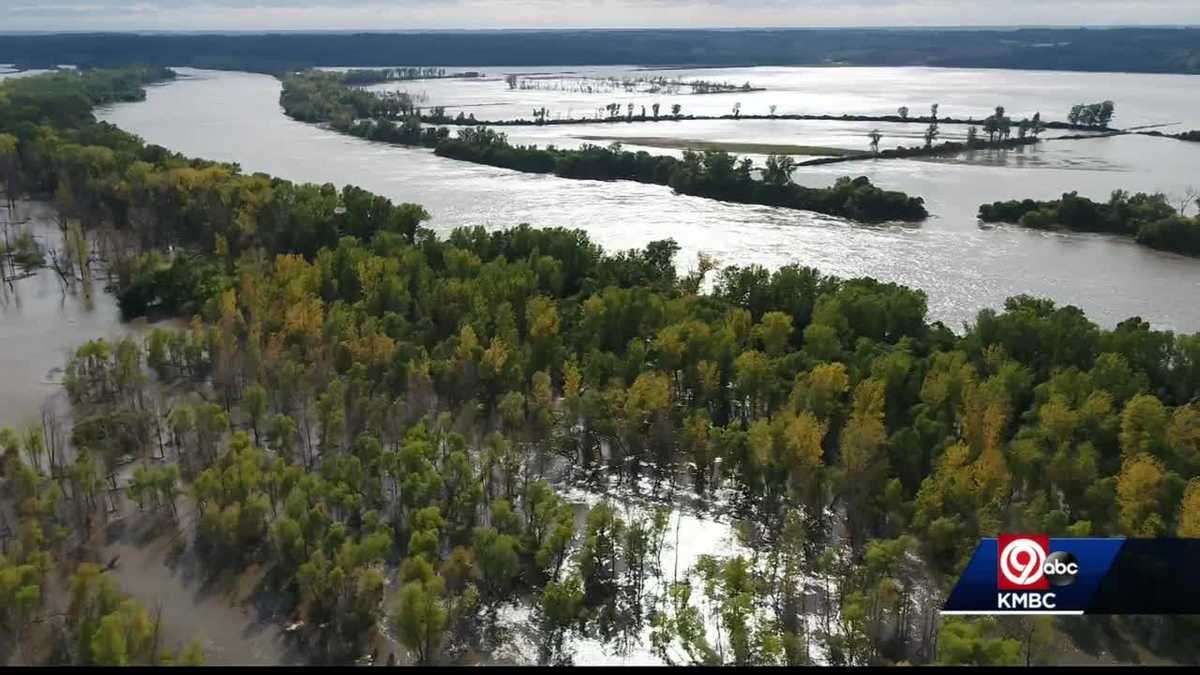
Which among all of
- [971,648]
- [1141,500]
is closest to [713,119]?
[1141,500]

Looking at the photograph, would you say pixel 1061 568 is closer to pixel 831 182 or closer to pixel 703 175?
pixel 703 175

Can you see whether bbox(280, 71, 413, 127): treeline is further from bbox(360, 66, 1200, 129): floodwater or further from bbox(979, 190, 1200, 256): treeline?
bbox(979, 190, 1200, 256): treeline

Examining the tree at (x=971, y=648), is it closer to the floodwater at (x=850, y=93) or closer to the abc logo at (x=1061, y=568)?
the abc logo at (x=1061, y=568)

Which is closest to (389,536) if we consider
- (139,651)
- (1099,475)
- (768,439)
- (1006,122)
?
(139,651)

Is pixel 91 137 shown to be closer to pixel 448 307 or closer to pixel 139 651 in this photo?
pixel 448 307

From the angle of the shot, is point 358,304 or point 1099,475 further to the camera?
point 358,304

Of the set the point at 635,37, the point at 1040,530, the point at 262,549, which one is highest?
the point at 635,37

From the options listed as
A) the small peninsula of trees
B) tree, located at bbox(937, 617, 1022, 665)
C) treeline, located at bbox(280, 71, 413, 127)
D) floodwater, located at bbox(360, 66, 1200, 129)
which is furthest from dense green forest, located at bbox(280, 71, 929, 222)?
the small peninsula of trees
